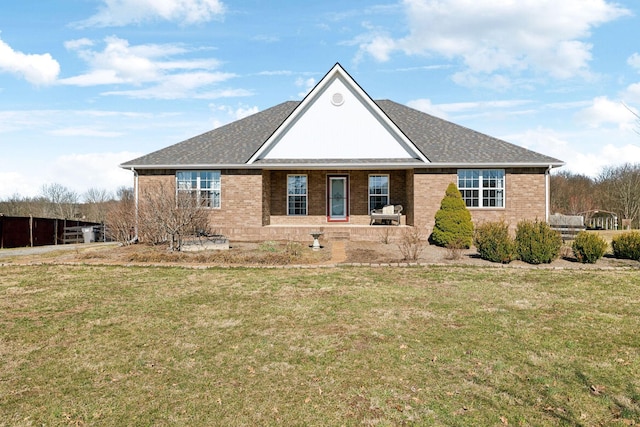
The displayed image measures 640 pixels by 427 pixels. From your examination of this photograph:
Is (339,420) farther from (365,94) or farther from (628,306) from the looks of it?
(365,94)

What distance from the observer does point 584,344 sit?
6.06 metres

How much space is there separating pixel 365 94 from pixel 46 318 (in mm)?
15470

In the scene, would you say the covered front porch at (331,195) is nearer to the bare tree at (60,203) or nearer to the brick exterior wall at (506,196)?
the brick exterior wall at (506,196)

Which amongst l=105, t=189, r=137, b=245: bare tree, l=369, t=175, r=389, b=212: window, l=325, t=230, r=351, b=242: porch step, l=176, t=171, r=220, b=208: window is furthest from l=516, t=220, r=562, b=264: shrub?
l=105, t=189, r=137, b=245: bare tree

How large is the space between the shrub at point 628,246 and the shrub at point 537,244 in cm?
309

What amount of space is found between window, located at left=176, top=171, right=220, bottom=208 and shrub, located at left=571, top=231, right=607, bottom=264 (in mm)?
14842

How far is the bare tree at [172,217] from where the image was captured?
14.6 meters

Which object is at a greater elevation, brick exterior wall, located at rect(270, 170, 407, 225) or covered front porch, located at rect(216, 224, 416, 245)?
brick exterior wall, located at rect(270, 170, 407, 225)

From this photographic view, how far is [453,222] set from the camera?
1705 cm

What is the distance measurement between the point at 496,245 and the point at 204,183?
532 inches

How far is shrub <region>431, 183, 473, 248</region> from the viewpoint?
16.9 metres

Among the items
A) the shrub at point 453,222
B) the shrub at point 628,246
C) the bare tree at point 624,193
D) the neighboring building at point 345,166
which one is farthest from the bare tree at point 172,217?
the bare tree at point 624,193

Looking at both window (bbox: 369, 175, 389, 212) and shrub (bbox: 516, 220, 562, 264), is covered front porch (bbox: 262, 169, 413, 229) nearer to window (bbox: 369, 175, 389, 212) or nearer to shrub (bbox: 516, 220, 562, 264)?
window (bbox: 369, 175, 389, 212)

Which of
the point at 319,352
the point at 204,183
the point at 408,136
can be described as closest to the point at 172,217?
the point at 204,183
